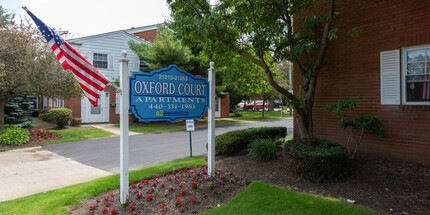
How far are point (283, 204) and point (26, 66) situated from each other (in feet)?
37.3

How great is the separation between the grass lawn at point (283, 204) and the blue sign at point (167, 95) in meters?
1.84

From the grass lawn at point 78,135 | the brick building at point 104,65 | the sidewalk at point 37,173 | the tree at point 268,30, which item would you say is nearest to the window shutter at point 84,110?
the brick building at point 104,65

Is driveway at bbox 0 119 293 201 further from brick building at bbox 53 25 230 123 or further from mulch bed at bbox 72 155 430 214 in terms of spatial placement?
brick building at bbox 53 25 230 123

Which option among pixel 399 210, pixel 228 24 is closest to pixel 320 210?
pixel 399 210

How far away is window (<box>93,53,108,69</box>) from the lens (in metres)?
20.1

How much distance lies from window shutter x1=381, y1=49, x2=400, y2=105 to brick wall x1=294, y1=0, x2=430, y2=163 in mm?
108

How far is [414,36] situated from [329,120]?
275 cm

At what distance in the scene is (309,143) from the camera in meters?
5.67

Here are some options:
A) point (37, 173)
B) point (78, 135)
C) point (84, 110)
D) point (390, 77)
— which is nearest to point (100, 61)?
point (84, 110)

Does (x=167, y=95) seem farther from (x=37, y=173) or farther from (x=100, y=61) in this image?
(x=100, y=61)

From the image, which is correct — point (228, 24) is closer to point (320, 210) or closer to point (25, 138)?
point (320, 210)

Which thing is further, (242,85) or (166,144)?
(166,144)

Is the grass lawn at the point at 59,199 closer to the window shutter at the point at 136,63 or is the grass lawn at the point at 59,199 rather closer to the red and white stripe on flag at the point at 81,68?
the red and white stripe on flag at the point at 81,68

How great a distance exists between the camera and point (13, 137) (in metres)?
11.1
